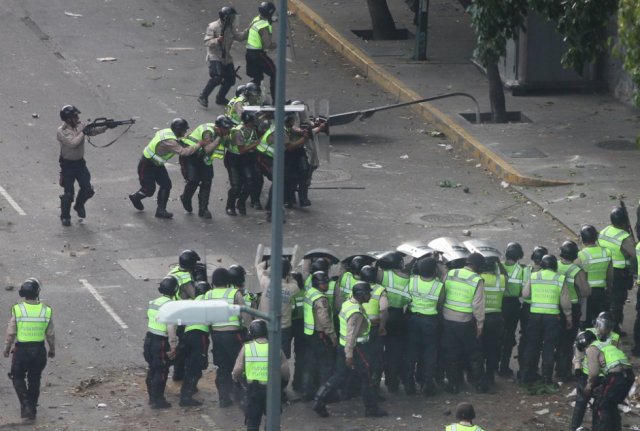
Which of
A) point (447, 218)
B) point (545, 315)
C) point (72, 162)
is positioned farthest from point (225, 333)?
point (447, 218)

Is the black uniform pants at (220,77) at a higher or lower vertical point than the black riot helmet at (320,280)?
higher

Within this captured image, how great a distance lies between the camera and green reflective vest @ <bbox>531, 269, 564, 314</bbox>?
17328mm

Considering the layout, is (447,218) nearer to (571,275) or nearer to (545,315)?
(571,275)

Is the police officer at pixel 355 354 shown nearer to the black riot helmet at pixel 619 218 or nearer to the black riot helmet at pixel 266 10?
the black riot helmet at pixel 619 218

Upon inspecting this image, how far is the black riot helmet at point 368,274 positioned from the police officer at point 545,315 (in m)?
1.73

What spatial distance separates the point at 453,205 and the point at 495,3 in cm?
301

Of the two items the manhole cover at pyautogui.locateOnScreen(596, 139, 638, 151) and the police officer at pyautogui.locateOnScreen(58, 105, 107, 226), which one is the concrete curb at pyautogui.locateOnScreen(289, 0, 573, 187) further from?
the police officer at pyautogui.locateOnScreen(58, 105, 107, 226)

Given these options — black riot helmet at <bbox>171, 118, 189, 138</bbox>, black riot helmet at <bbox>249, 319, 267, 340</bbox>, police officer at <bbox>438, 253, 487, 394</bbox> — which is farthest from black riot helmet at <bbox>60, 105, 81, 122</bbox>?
black riot helmet at <bbox>249, 319, 267, 340</bbox>

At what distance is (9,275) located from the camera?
68.2ft

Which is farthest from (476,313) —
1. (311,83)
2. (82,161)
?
(311,83)

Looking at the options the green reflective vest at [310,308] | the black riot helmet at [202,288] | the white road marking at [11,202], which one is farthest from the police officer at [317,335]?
the white road marking at [11,202]

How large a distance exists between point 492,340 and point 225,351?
9.66ft

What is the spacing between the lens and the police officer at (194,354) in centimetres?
1700

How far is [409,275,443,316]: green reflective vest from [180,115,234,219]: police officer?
6.30 meters
